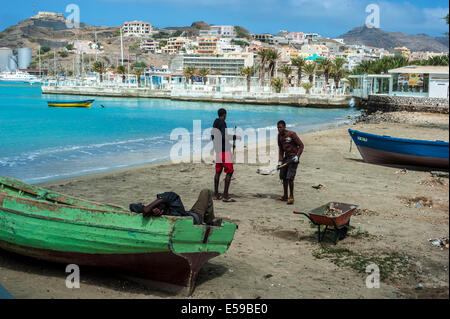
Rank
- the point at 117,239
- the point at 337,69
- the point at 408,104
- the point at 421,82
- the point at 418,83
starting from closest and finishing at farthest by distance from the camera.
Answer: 1. the point at 117,239
2. the point at 408,104
3. the point at 418,83
4. the point at 421,82
5. the point at 337,69

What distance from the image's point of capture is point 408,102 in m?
39.5

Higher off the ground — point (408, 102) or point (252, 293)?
point (408, 102)

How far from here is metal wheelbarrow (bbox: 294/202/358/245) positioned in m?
6.97

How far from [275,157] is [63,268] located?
1296 centimetres

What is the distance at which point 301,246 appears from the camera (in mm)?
7184

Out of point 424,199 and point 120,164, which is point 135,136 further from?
point 424,199

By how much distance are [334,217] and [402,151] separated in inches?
333

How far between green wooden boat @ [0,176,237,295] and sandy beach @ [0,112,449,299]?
0.93 ft

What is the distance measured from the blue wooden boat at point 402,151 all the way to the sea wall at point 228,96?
5227 cm

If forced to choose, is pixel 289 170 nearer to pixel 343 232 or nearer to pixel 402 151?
pixel 343 232

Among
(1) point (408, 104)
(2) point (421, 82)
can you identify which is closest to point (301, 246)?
(1) point (408, 104)
